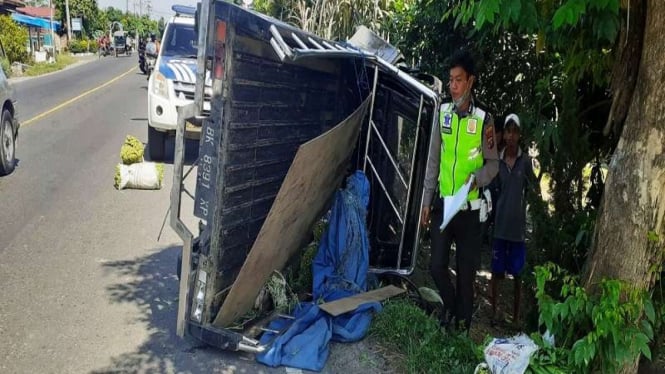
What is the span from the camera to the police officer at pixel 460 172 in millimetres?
3930

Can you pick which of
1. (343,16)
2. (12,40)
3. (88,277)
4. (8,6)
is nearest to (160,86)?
(88,277)

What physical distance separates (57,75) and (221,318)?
2622 centimetres

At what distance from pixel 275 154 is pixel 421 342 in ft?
A: 5.36

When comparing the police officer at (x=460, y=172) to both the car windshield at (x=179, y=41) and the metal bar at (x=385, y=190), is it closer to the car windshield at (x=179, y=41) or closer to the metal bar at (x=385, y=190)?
A: the metal bar at (x=385, y=190)

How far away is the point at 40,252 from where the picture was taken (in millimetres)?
5551

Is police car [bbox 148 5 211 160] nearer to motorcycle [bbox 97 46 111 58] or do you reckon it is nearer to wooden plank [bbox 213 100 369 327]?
wooden plank [bbox 213 100 369 327]

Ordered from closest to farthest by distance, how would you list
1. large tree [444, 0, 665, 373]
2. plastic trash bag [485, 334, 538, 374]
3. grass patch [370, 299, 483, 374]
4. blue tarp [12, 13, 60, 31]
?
large tree [444, 0, 665, 373] → plastic trash bag [485, 334, 538, 374] → grass patch [370, 299, 483, 374] → blue tarp [12, 13, 60, 31]

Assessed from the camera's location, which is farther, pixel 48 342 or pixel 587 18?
pixel 48 342

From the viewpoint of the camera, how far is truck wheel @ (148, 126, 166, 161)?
962cm

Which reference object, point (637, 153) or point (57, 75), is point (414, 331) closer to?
point (637, 153)

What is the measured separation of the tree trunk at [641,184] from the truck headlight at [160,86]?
7.54m

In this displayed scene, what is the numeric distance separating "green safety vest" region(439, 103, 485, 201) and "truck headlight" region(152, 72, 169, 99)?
6.34 meters

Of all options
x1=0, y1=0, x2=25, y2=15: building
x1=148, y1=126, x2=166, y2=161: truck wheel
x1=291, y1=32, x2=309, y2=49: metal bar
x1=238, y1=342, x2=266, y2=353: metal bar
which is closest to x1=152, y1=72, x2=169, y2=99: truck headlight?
x1=148, y1=126, x2=166, y2=161: truck wheel

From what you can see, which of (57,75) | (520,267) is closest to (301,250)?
(520,267)
